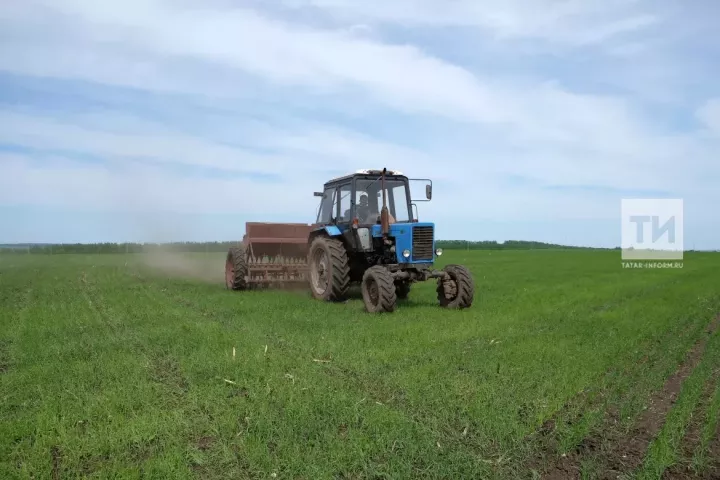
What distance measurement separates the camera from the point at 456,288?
11430 millimetres

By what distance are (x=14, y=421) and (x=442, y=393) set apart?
368 centimetres

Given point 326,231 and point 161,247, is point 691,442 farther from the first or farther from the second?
point 161,247

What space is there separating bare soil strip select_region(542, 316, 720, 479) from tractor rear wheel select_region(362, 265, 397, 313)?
5.22 meters

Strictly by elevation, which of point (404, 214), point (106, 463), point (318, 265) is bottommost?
point (106, 463)

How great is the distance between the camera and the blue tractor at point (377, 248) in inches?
439

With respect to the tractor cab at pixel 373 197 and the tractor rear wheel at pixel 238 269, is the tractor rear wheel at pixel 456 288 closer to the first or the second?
the tractor cab at pixel 373 197

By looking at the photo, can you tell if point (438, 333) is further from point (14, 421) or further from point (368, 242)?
point (14, 421)

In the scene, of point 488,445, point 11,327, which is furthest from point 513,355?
point 11,327

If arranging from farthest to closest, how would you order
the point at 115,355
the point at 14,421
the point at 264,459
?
the point at 115,355 → the point at 14,421 → the point at 264,459

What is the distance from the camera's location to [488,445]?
4449 mm

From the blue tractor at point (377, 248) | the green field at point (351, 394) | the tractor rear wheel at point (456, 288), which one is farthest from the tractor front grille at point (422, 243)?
the green field at point (351, 394)

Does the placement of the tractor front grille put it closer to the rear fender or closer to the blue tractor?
the blue tractor

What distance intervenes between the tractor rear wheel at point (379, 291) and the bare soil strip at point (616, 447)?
522cm

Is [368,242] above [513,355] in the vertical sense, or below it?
above
